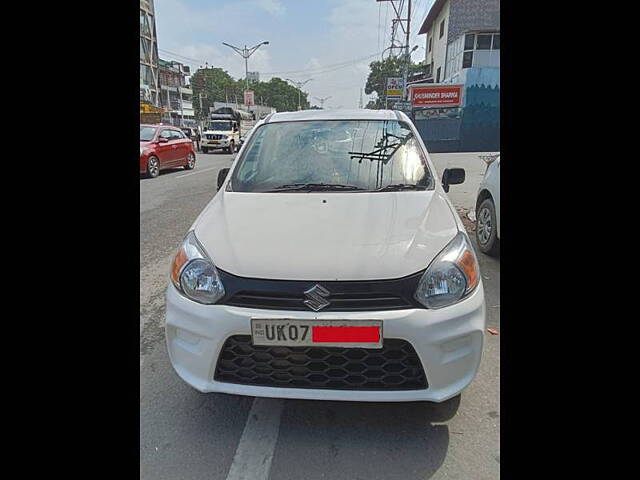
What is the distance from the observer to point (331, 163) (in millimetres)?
2865

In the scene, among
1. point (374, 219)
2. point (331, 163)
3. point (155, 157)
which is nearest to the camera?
point (374, 219)

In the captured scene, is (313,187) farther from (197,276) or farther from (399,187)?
(197,276)

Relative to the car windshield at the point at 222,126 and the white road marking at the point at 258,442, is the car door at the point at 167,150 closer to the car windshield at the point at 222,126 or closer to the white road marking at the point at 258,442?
the car windshield at the point at 222,126

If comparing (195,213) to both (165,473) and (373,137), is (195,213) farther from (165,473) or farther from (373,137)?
(165,473)

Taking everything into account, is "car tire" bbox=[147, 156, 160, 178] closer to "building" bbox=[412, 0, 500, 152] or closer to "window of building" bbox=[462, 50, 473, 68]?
"building" bbox=[412, 0, 500, 152]

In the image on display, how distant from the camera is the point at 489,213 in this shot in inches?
175

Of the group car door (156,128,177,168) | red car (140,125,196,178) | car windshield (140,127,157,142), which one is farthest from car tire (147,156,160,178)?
car windshield (140,127,157,142)

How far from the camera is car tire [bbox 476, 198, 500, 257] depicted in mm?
4340

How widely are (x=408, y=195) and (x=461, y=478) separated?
1544mm

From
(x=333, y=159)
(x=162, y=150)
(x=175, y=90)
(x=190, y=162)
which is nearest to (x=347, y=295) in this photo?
(x=333, y=159)

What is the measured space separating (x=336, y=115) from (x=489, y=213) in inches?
87.8

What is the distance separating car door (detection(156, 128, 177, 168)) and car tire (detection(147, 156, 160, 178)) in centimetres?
23
